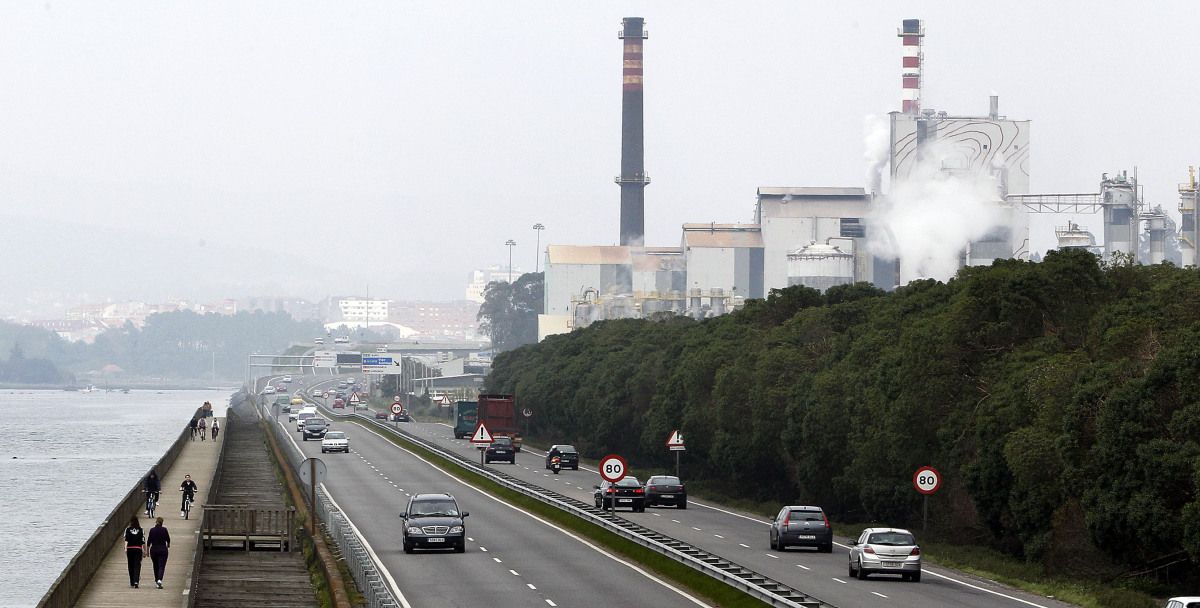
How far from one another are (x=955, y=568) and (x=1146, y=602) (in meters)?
10.7

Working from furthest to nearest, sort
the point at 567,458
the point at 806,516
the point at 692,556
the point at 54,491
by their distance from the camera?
the point at 54,491 < the point at 567,458 < the point at 806,516 < the point at 692,556

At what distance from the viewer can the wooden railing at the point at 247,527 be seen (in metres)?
48.5

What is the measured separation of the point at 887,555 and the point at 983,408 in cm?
1485

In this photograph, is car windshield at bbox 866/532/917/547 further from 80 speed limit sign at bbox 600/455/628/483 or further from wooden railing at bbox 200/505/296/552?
wooden railing at bbox 200/505/296/552

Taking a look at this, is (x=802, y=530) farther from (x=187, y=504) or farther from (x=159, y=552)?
(x=159, y=552)

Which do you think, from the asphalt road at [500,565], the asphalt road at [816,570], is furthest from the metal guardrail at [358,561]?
the asphalt road at [816,570]

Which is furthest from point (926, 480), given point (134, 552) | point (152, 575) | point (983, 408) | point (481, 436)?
point (481, 436)

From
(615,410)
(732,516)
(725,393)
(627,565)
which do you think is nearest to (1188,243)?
(615,410)

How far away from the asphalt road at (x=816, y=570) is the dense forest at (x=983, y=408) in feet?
11.5

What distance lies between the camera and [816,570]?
45.4 meters

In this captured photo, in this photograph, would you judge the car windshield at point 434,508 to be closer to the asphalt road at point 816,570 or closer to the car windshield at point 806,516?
the asphalt road at point 816,570

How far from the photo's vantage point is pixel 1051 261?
63000mm

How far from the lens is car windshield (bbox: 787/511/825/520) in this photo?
171ft

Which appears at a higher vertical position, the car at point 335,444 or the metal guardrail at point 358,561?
the car at point 335,444
